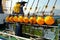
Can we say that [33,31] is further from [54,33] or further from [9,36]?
[54,33]

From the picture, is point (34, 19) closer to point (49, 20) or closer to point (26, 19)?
point (26, 19)

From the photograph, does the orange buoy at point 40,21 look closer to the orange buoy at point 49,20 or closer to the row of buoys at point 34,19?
the row of buoys at point 34,19

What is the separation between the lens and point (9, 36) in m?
4.55

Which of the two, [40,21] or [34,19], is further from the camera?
[34,19]

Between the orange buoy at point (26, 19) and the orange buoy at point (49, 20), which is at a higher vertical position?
the orange buoy at point (49, 20)

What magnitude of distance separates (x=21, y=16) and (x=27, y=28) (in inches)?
14.6

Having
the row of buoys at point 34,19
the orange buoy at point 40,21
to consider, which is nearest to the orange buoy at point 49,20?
the row of buoys at point 34,19

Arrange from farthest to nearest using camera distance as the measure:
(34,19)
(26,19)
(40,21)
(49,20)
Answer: (26,19) → (34,19) → (40,21) → (49,20)

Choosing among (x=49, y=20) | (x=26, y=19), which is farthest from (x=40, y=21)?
(x=26, y=19)

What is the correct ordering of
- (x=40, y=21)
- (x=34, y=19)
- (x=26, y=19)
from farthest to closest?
(x=26, y=19)
(x=34, y=19)
(x=40, y=21)

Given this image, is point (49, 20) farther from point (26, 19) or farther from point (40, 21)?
point (26, 19)

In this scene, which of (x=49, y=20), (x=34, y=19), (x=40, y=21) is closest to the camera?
(x=49, y=20)

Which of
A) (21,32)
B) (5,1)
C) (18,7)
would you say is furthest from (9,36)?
(5,1)

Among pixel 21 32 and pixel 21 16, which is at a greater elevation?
pixel 21 16
